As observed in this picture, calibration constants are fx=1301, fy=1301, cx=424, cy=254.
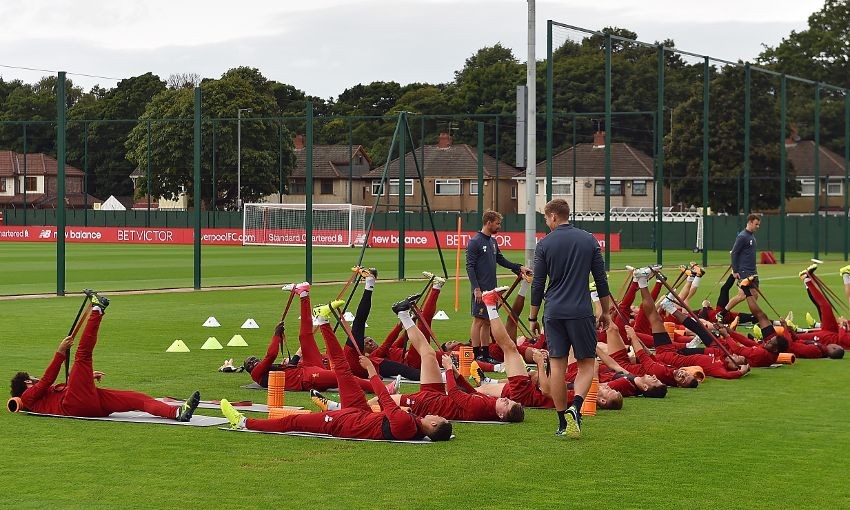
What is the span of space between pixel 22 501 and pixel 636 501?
14.2 ft

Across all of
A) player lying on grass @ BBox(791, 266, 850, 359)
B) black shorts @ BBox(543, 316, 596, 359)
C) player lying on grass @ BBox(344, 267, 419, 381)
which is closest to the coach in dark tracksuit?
black shorts @ BBox(543, 316, 596, 359)

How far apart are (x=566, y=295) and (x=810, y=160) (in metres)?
97.0

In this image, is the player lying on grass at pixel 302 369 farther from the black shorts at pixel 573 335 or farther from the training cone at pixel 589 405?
the black shorts at pixel 573 335

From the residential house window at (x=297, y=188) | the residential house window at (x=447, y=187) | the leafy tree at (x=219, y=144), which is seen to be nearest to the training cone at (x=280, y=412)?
the leafy tree at (x=219, y=144)

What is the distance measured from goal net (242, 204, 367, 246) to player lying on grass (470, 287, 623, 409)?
57169 millimetres

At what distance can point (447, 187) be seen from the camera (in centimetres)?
10144

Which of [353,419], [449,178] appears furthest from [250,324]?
[449,178]

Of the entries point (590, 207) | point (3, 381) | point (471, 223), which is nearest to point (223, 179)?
point (471, 223)

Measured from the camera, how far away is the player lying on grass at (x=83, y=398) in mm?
12336

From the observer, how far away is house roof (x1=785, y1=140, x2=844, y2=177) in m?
97.1

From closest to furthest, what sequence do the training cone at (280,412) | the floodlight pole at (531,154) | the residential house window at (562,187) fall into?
the training cone at (280,412), the floodlight pole at (531,154), the residential house window at (562,187)

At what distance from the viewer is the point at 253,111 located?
309 feet

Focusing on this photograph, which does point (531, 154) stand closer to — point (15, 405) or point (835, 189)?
point (15, 405)

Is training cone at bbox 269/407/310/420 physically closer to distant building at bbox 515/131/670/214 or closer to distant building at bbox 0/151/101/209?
distant building at bbox 515/131/670/214
